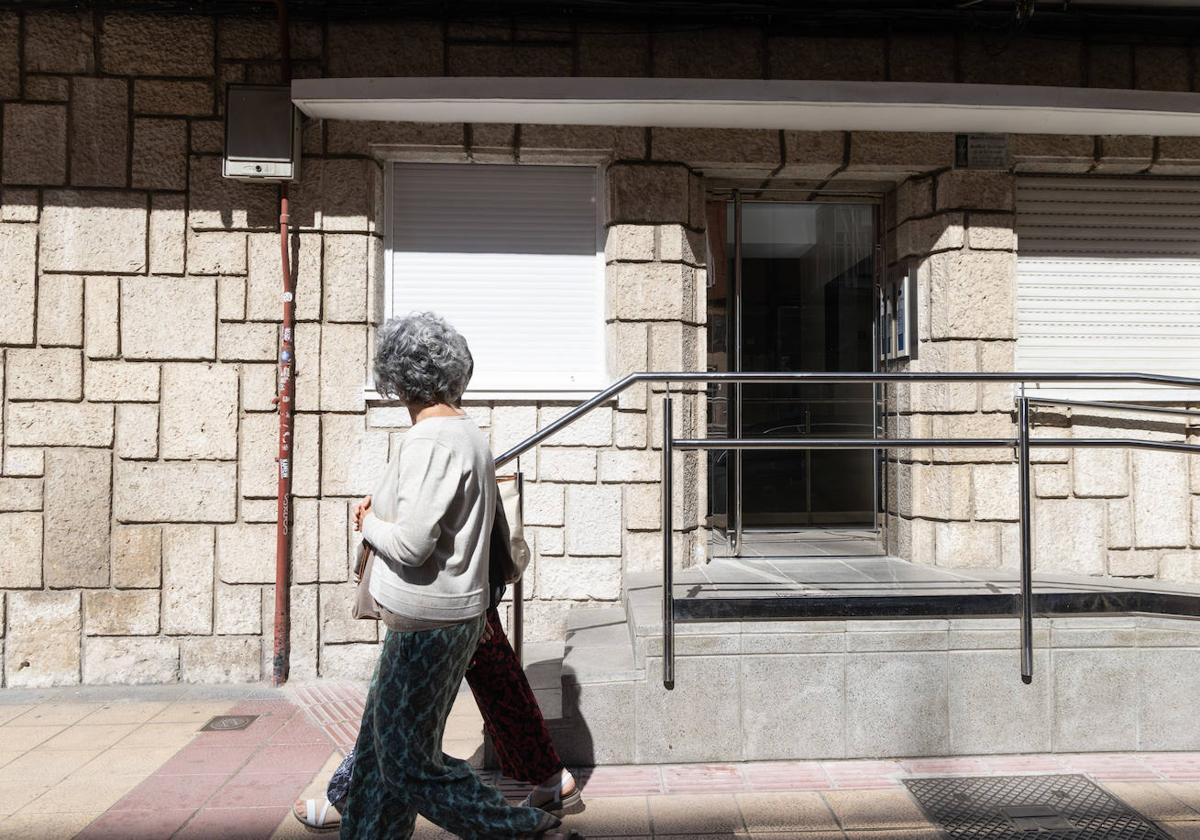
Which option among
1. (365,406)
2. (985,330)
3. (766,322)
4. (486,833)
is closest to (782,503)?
(766,322)

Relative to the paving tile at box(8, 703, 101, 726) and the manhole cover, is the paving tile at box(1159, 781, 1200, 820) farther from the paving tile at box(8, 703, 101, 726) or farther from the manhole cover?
the paving tile at box(8, 703, 101, 726)

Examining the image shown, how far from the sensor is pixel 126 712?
4.84 metres

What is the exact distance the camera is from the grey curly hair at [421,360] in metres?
2.72

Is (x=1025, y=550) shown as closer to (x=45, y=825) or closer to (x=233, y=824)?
(x=233, y=824)

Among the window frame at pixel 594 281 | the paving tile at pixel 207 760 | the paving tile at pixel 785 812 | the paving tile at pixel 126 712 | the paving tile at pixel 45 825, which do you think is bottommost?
the paving tile at pixel 126 712

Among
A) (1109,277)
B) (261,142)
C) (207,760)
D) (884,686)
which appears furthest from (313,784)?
(1109,277)

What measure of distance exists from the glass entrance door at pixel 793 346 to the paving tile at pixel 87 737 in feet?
11.7

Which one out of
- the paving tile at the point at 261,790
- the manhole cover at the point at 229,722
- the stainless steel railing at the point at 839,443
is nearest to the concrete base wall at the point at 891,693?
the stainless steel railing at the point at 839,443

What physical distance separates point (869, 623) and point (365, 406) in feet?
10.2

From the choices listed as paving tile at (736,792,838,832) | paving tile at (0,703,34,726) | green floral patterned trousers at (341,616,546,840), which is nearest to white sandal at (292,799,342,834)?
green floral patterned trousers at (341,616,546,840)

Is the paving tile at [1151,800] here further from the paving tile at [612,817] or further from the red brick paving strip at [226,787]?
the red brick paving strip at [226,787]

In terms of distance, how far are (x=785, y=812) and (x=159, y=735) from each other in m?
3.02

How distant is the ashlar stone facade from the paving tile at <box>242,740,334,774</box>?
1.11 meters

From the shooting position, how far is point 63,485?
17.4 feet
